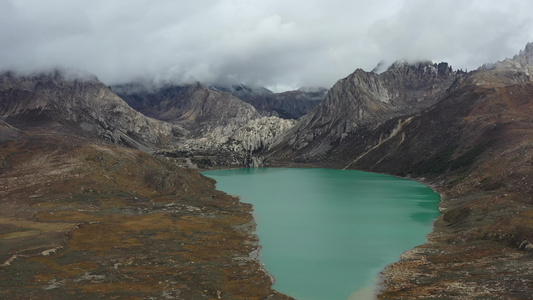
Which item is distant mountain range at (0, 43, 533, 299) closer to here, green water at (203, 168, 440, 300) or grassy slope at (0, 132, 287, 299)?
grassy slope at (0, 132, 287, 299)

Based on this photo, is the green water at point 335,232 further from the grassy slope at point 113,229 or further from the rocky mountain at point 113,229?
the grassy slope at point 113,229

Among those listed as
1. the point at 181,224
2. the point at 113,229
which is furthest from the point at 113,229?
the point at 181,224

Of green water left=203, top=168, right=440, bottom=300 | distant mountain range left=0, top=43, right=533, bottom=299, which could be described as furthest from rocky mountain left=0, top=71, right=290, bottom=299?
green water left=203, top=168, right=440, bottom=300

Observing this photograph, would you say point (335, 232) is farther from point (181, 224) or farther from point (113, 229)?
point (113, 229)

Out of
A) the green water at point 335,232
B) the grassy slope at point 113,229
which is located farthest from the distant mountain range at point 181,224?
the green water at point 335,232

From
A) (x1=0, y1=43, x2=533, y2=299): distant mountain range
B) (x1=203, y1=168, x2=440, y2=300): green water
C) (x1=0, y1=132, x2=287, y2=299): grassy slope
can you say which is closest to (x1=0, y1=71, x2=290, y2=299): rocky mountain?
(x1=0, y1=132, x2=287, y2=299): grassy slope

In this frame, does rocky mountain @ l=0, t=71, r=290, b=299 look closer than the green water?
Yes

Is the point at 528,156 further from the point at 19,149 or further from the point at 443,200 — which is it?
the point at 19,149

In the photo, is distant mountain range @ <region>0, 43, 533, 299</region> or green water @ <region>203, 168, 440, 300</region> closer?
distant mountain range @ <region>0, 43, 533, 299</region>

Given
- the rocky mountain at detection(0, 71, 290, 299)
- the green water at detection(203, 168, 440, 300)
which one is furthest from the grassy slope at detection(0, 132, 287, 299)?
the green water at detection(203, 168, 440, 300)

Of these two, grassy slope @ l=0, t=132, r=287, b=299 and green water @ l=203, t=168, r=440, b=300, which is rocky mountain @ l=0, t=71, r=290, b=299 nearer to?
grassy slope @ l=0, t=132, r=287, b=299
